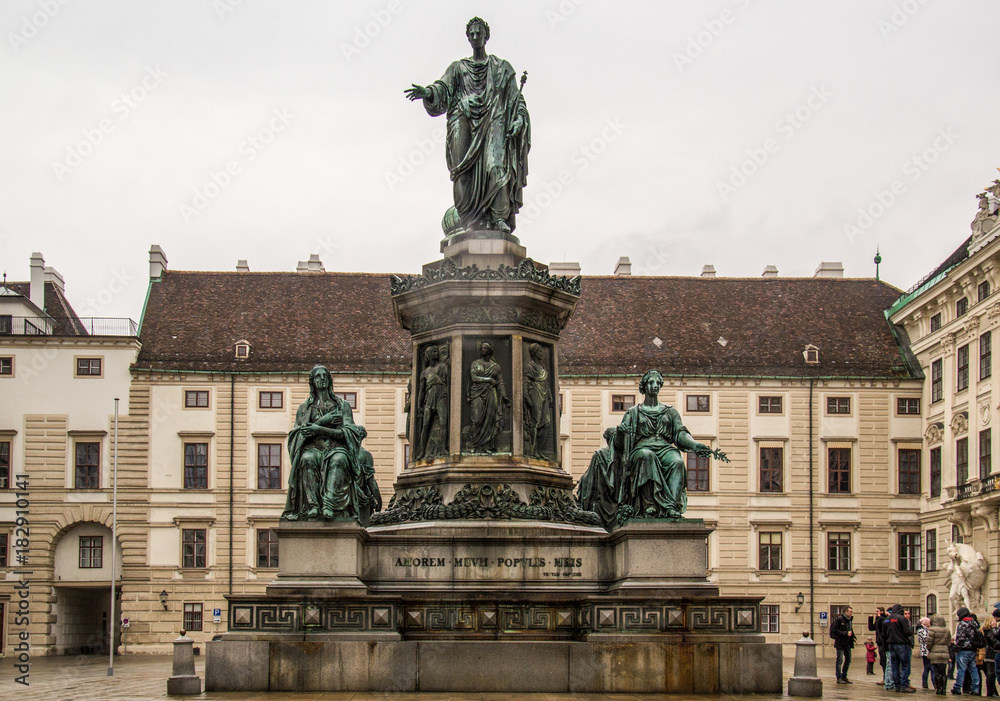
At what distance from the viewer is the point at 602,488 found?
64.3 ft

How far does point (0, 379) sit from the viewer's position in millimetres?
60062

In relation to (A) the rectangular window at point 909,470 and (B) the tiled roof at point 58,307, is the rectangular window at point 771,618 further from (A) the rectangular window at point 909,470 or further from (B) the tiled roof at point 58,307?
(B) the tiled roof at point 58,307

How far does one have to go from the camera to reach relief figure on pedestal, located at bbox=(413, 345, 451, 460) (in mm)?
19469

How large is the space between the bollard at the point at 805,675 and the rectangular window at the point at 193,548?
152 feet

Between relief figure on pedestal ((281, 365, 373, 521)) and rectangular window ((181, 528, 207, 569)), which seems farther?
rectangular window ((181, 528, 207, 569))

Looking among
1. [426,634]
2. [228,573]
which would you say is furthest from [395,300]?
[228,573]

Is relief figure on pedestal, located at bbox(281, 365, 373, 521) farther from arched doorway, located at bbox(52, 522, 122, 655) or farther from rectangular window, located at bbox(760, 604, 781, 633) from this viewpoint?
arched doorway, located at bbox(52, 522, 122, 655)

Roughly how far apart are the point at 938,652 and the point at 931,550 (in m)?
37.9

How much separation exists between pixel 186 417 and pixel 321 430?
4359cm

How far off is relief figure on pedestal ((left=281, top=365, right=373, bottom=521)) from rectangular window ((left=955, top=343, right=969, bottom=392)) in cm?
4102

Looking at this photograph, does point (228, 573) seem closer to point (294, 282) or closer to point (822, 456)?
point (294, 282)

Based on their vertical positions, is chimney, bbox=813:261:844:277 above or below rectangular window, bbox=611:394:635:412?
above

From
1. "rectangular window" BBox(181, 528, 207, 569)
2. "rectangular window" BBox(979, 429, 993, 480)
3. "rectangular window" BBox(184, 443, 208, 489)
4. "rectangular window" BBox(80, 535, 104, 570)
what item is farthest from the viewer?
"rectangular window" BBox(184, 443, 208, 489)

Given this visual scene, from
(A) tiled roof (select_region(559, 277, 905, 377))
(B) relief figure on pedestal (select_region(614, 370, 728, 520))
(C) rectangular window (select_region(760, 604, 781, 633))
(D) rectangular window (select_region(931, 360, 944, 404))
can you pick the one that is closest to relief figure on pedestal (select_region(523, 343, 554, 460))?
(B) relief figure on pedestal (select_region(614, 370, 728, 520))
